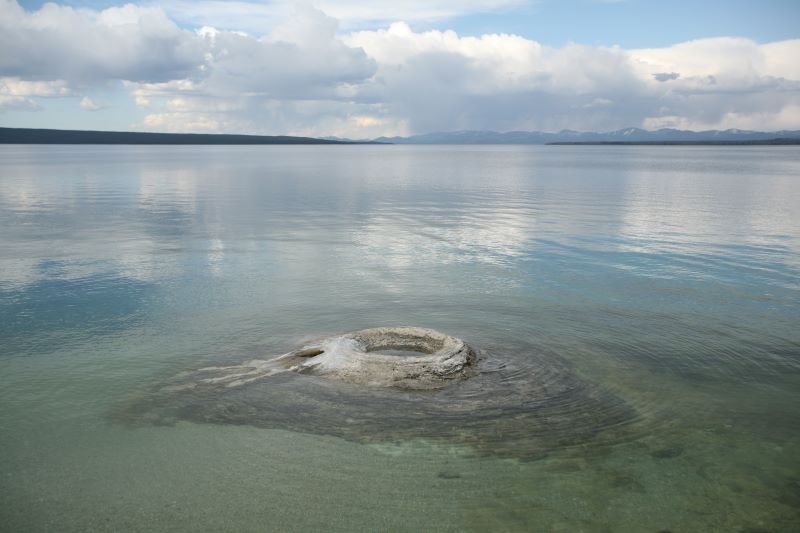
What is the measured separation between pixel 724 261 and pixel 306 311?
1689 centimetres

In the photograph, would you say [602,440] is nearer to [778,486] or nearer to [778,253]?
[778,486]

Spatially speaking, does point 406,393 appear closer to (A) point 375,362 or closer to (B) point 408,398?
(B) point 408,398

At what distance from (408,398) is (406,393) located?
0.21 m

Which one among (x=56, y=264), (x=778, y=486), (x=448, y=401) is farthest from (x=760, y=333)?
(x=56, y=264)

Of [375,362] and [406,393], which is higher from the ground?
[375,362]

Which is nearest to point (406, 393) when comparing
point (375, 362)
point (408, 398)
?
point (408, 398)

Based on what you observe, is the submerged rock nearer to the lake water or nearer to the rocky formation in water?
the rocky formation in water

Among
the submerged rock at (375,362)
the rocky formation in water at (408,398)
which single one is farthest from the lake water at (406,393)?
the submerged rock at (375,362)

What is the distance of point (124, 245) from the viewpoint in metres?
25.5

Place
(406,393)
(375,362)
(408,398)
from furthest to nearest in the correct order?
1. (375,362)
2. (406,393)
3. (408,398)

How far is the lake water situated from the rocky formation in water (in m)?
0.06

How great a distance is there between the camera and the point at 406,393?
37.5 feet

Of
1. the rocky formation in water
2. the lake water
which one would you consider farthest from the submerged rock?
the lake water

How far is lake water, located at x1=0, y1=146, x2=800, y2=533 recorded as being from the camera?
8156mm
